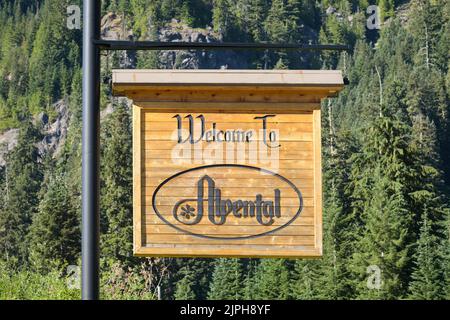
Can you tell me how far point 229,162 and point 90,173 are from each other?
1.19 meters

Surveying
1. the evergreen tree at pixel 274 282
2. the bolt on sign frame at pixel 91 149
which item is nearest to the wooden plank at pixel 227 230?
the bolt on sign frame at pixel 91 149

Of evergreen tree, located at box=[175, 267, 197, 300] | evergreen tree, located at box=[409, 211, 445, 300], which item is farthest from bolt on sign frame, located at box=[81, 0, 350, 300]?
evergreen tree, located at box=[175, 267, 197, 300]

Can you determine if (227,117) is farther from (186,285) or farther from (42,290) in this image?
(186,285)

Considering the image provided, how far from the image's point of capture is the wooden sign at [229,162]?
6.24m

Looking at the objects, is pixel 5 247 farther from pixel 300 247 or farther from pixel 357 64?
pixel 300 247

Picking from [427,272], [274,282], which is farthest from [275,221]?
[274,282]

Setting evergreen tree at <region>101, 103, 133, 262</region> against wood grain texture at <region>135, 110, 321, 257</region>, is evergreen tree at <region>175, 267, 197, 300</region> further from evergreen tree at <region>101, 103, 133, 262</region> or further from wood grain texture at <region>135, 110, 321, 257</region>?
wood grain texture at <region>135, 110, 321, 257</region>

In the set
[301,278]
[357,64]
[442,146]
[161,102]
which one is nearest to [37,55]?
[357,64]

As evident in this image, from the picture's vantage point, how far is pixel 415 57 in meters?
119

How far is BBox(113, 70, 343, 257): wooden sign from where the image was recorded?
20.5ft

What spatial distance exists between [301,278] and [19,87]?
279 feet

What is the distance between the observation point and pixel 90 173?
532 centimetres

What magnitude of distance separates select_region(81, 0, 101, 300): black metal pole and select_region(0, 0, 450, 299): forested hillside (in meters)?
0.95

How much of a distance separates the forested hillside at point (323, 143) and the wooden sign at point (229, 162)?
0.46 metres
